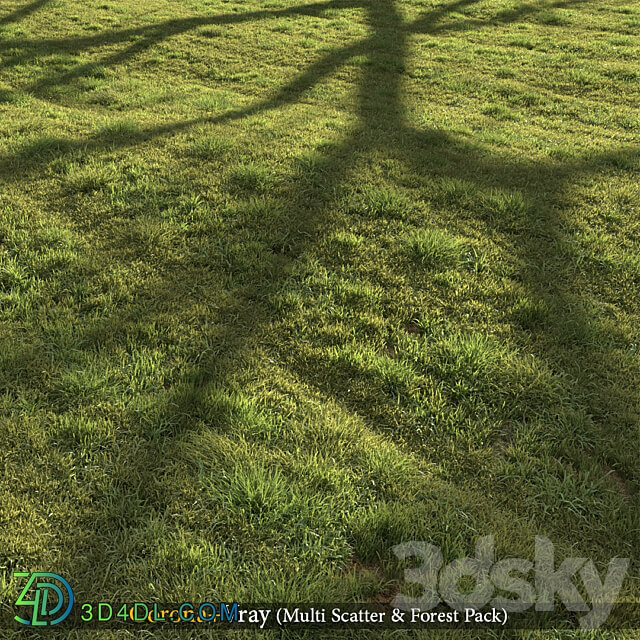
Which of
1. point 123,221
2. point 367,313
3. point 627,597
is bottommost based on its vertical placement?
point 627,597

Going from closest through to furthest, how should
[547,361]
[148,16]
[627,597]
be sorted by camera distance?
[627,597] → [547,361] → [148,16]

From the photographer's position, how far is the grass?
2.23 m

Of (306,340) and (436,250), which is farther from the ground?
(436,250)

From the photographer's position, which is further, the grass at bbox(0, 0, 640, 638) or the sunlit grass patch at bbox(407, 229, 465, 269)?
the sunlit grass patch at bbox(407, 229, 465, 269)

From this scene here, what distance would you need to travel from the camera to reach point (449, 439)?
2.70 meters

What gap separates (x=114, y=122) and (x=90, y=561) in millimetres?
5436

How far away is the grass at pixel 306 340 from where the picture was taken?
2.23 metres

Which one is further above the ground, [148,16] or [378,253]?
[148,16]

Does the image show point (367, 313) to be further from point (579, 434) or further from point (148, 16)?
point (148, 16)

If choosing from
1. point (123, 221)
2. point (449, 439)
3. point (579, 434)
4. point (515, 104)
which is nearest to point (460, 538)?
point (449, 439)

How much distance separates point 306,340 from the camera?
3314 millimetres

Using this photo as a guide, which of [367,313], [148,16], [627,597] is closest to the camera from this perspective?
[627,597]

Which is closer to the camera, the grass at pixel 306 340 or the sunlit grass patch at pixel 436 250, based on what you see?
the grass at pixel 306 340

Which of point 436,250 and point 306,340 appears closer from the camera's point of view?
point 306,340
